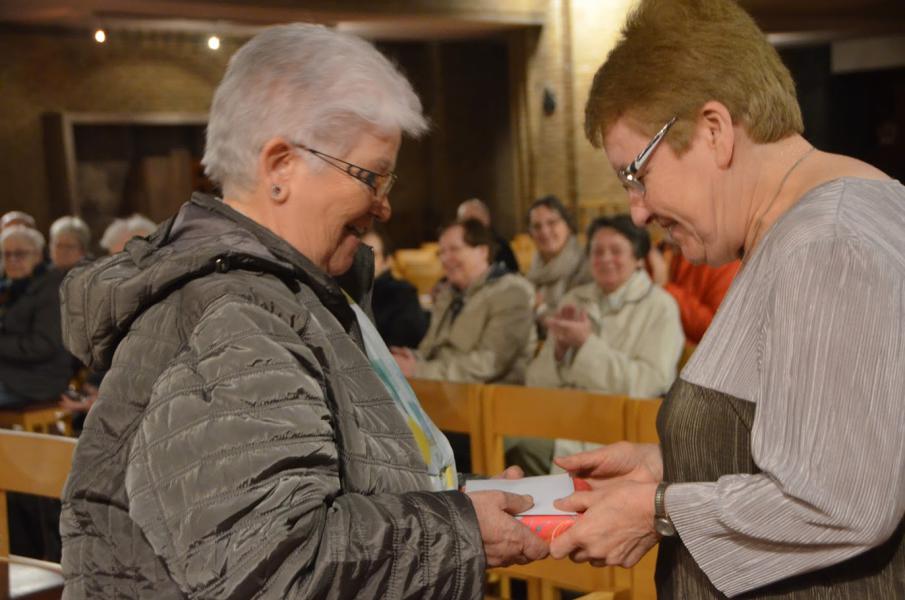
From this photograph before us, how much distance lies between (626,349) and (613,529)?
2.87 m

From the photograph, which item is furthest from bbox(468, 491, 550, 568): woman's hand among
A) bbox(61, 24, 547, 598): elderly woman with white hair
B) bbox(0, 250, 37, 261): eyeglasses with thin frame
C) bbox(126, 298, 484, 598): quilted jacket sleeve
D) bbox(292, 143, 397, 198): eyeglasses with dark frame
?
bbox(0, 250, 37, 261): eyeglasses with thin frame

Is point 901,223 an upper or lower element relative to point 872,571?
upper

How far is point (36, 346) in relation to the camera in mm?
5879

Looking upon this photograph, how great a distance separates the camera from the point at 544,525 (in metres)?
1.67

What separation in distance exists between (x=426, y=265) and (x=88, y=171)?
628cm

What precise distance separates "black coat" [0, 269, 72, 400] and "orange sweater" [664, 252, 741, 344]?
3.31 m

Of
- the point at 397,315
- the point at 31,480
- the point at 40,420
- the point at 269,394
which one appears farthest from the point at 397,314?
the point at 269,394

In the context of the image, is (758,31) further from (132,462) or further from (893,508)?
(132,462)

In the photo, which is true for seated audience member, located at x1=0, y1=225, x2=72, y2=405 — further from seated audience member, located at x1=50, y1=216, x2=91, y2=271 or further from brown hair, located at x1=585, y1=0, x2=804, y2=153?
brown hair, located at x1=585, y1=0, x2=804, y2=153

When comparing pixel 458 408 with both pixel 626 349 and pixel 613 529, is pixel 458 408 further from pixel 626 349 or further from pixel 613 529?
pixel 613 529

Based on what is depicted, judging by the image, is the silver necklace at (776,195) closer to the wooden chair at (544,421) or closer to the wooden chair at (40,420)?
the wooden chair at (544,421)

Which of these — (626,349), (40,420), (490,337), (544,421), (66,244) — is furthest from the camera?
(66,244)

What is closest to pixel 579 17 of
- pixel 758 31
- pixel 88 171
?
pixel 88 171

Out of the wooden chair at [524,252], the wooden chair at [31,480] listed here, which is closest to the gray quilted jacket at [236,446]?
the wooden chair at [31,480]
